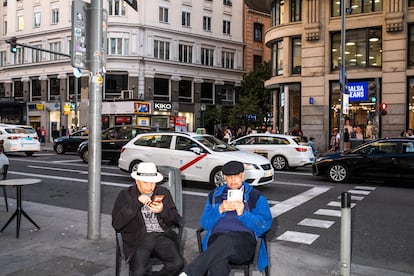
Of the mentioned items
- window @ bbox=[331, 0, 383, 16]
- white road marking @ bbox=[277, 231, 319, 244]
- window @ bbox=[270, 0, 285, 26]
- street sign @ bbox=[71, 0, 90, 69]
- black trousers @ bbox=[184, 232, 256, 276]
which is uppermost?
window @ bbox=[270, 0, 285, 26]

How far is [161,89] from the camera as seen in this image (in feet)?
140

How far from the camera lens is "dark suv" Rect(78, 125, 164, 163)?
18.4 metres

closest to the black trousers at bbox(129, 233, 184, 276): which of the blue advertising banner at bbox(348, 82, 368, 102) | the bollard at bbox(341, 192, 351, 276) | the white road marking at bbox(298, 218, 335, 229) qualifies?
the bollard at bbox(341, 192, 351, 276)

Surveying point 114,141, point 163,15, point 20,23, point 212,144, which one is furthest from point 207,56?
point 212,144

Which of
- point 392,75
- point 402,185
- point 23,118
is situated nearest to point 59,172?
→ point 402,185

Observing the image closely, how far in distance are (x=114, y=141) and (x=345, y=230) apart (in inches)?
603

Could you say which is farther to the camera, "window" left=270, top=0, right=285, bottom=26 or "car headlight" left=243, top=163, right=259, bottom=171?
"window" left=270, top=0, right=285, bottom=26

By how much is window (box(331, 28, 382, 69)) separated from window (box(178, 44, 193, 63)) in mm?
20774

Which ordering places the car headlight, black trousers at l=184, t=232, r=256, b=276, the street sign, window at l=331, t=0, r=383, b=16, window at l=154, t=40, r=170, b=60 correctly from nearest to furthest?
black trousers at l=184, t=232, r=256, b=276 → the street sign → the car headlight → window at l=331, t=0, r=383, b=16 → window at l=154, t=40, r=170, b=60

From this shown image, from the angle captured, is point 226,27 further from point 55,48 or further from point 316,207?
point 316,207

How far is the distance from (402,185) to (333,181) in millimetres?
2096

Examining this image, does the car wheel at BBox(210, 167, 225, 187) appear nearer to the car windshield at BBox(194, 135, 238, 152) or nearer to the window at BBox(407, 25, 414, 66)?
the car windshield at BBox(194, 135, 238, 152)

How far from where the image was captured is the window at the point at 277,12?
2870cm

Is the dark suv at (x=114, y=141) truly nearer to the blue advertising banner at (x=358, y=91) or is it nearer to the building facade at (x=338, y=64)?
the building facade at (x=338, y=64)
